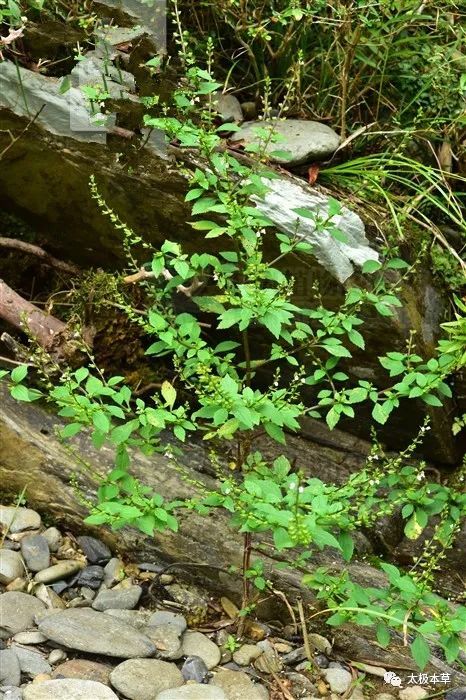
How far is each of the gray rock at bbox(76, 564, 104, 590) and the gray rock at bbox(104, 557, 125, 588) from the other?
0.02 metres

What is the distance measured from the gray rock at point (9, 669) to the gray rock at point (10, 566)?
0.43 metres

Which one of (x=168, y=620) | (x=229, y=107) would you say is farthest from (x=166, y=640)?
(x=229, y=107)

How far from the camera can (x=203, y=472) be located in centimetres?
342

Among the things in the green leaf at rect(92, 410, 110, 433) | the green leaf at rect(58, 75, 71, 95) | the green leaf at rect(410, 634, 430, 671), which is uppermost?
the green leaf at rect(58, 75, 71, 95)

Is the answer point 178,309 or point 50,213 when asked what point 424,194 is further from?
point 50,213

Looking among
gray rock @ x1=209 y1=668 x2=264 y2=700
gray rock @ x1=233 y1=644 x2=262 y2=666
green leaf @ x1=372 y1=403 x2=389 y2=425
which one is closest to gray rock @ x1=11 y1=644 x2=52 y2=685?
gray rock @ x1=209 y1=668 x2=264 y2=700

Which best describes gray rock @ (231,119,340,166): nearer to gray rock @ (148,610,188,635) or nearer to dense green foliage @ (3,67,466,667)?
dense green foliage @ (3,67,466,667)

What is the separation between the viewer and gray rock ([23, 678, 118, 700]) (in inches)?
90.7

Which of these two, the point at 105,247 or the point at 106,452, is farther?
the point at 105,247

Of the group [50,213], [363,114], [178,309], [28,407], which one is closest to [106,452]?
[28,407]

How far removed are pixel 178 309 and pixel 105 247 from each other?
45 centimetres

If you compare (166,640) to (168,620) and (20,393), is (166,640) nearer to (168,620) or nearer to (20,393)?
(168,620)

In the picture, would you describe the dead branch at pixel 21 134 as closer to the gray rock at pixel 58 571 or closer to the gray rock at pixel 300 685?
the gray rock at pixel 58 571

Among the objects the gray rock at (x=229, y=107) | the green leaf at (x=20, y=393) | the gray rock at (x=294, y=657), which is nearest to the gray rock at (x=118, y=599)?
the gray rock at (x=294, y=657)
